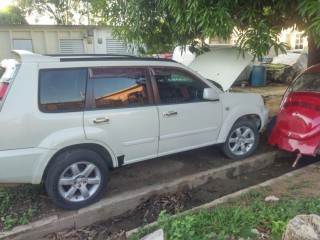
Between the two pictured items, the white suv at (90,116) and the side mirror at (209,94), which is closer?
the white suv at (90,116)

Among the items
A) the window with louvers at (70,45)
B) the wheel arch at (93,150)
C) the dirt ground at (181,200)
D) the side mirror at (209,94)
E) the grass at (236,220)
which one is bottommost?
the dirt ground at (181,200)

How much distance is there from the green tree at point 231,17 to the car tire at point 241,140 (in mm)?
1450

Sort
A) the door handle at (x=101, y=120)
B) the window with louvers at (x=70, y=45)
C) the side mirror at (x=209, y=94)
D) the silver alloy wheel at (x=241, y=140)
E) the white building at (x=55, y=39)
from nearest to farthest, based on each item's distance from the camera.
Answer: the door handle at (x=101, y=120) < the side mirror at (x=209, y=94) < the silver alloy wheel at (x=241, y=140) < the white building at (x=55, y=39) < the window with louvers at (x=70, y=45)

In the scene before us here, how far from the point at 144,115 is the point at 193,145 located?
106cm

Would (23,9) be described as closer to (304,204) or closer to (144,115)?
(144,115)

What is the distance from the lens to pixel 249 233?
2.82 metres

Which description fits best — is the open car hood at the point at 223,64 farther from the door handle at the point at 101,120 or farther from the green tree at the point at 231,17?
the door handle at the point at 101,120

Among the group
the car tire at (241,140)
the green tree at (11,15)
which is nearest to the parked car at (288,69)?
the car tire at (241,140)

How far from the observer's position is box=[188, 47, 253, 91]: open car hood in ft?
15.8

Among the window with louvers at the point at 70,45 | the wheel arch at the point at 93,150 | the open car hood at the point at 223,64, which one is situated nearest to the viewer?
the wheel arch at the point at 93,150

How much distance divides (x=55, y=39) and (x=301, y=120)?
439 inches

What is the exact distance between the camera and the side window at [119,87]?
360 cm

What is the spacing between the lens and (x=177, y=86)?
14.0 ft

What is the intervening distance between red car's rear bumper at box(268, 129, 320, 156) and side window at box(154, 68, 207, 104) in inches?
65.9
